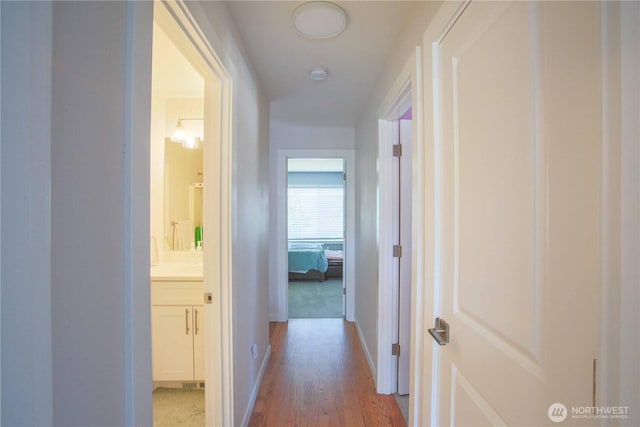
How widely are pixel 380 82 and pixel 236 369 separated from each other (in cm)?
216

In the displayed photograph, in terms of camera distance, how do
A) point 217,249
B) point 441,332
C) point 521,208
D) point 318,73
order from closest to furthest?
point 521,208 < point 441,332 < point 217,249 < point 318,73

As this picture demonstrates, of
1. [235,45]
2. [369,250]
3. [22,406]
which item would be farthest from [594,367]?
[369,250]

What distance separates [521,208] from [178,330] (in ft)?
7.24

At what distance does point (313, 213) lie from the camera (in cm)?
755

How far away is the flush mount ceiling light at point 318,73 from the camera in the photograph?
81.1 inches

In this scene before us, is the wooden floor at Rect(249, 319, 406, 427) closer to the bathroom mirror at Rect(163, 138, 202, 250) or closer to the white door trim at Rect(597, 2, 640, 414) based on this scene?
the bathroom mirror at Rect(163, 138, 202, 250)

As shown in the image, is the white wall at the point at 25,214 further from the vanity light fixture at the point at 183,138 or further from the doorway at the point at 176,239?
the vanity light fixture at the point at 183,138

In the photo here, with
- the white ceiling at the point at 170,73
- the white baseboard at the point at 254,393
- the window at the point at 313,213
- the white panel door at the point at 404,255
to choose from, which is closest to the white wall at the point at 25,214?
the white ceiling at the point at 170,73

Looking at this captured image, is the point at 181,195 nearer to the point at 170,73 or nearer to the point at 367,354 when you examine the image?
the point at 170,73

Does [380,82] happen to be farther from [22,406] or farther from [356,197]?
[22,406]

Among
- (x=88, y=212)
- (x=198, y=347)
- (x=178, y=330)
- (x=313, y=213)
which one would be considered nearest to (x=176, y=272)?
(x=178, y=330)

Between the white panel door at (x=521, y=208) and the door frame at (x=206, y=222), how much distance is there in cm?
89

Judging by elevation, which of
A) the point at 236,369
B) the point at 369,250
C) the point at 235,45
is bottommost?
the point at 236,369

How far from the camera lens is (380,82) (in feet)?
7.01
